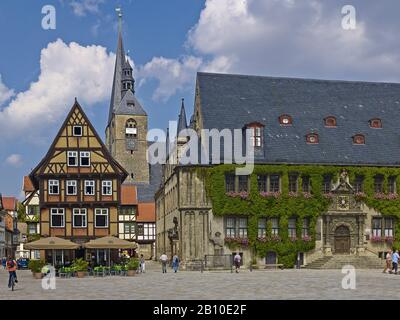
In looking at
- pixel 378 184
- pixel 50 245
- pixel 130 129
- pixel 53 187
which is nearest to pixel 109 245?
pixel 50 245

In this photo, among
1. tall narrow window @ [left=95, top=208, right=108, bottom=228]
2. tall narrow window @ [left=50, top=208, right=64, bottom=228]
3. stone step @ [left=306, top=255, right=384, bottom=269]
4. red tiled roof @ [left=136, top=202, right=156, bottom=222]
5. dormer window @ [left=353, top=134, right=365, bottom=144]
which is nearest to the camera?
stone step @ [left=306, top=255, right=384, bottom=269]

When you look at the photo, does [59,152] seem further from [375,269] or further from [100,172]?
[375,269]

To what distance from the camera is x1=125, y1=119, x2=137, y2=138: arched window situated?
13225 centimetres

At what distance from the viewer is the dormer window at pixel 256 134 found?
5631cm

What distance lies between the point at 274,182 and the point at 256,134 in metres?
4.19

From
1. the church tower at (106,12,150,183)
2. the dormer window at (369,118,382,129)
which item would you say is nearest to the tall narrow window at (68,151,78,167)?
the dormer window at (369,118,382,129)

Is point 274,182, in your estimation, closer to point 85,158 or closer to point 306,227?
point 306,227

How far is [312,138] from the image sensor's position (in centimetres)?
5853

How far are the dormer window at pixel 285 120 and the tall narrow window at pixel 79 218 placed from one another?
18.2 metres

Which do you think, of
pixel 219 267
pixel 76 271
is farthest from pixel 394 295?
pixel 219 267

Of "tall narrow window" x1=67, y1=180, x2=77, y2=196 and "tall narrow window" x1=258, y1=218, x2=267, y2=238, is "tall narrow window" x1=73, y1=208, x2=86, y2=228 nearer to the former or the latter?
"tall narrow window" x1=67, y1=180, x2=77, y2=196

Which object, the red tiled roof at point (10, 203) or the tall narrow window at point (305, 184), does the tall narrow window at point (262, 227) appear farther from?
the red tiled roof at point (10, 203)

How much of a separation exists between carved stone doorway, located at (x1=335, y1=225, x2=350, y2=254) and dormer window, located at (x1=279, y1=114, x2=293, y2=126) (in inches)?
385

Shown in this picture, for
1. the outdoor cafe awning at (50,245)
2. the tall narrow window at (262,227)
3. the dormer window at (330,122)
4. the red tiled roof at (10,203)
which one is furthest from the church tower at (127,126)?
the outdoor cafe awning at (50,245)
